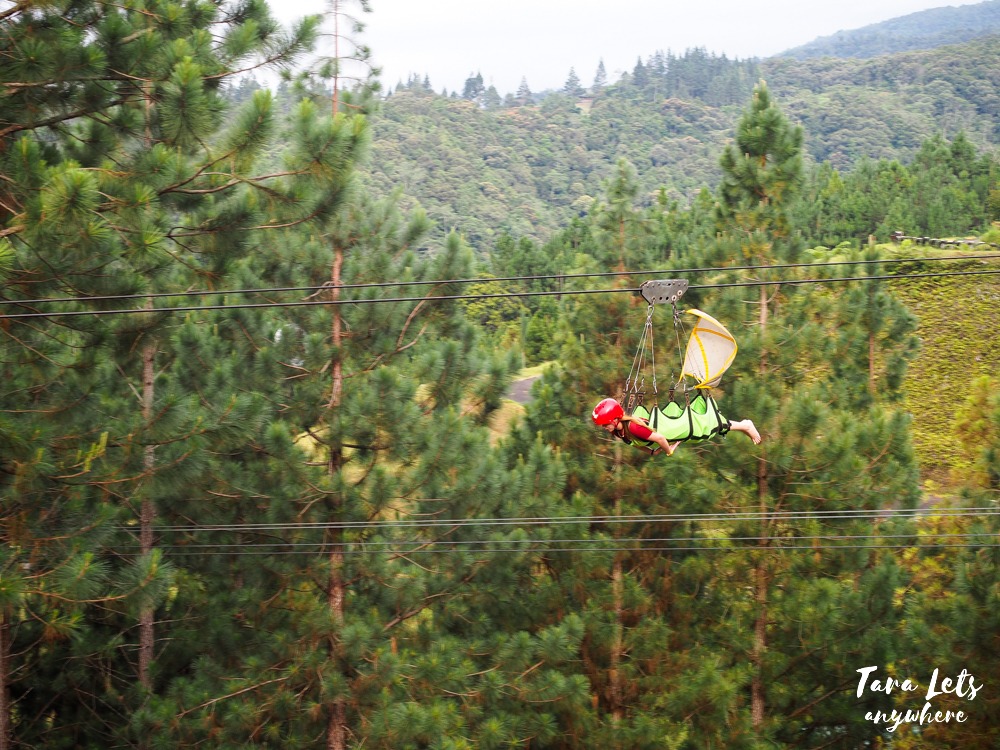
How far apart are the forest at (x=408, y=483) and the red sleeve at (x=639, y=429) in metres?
2.45

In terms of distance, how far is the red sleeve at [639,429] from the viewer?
470 centimetres

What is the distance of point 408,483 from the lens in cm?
870

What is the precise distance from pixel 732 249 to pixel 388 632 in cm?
511

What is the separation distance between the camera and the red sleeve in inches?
185

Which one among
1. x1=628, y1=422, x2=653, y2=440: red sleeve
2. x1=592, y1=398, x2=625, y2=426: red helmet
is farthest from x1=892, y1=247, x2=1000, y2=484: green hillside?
x1=592, y1=398, x2=625, y2=426: red helmet

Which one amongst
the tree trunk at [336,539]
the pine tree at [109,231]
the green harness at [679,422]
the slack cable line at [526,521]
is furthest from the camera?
the tree trunk at [336,539]

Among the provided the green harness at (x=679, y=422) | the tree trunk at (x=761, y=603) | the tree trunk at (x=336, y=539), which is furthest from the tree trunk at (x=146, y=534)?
the tree trunk at (x=761, y=603)

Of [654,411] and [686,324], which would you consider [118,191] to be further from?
[686,324]

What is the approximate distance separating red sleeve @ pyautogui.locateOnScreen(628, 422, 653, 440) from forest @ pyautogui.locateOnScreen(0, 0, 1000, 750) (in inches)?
96.3

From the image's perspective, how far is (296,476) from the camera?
8.49 m

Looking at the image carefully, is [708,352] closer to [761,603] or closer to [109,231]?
[109,231]

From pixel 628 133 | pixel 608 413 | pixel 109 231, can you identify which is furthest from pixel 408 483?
pixel 628 133

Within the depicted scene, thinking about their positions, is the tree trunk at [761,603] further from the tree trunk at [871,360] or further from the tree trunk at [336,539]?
the tree trunk at [336,539]

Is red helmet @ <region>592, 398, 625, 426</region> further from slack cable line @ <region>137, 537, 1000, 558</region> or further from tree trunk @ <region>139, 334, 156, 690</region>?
tree trunk @ <region>139, 334, 156, 690</region>
